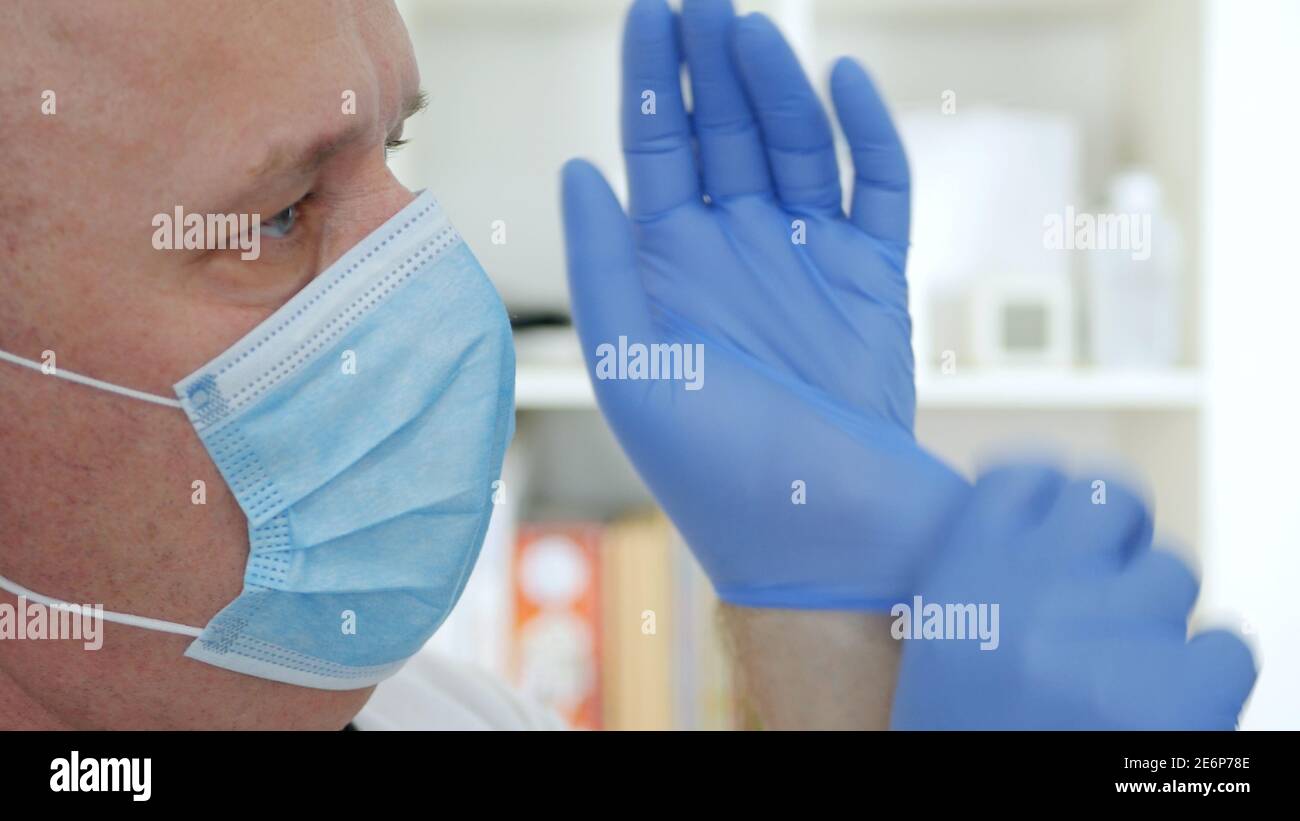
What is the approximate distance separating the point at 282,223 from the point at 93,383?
0.12 m

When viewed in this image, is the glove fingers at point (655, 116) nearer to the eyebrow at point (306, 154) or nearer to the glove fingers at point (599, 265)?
the glove fingers at point (599, 265)

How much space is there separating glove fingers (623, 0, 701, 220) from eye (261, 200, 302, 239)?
268 mm

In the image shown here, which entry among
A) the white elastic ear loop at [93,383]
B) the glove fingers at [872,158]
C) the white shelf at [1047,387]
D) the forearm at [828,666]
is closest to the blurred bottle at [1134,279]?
the white shelf at [1047,387]

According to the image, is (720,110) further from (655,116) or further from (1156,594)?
(1156,594)

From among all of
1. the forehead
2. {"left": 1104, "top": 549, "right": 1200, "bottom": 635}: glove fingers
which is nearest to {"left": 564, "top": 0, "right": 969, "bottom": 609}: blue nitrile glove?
{"left": 1104, "top": 549, "right": 1200, "bottom": 635}: glove fingers

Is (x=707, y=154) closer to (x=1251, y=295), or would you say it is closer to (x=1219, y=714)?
(x=1219, y=714)

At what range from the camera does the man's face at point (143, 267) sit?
19.5 inches

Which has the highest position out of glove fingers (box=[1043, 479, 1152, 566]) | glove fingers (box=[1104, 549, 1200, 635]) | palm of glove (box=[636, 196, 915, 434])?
palm of glove (box=[636, 196, 915, 434])

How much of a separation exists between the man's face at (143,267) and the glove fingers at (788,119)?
26 cm

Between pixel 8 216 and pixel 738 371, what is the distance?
0.43 metres

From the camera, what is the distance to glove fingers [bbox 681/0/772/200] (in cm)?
76

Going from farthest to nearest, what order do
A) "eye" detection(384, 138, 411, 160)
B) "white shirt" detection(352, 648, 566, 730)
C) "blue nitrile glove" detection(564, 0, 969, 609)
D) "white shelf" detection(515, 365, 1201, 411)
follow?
"white shelf" detection(515, 365, 1201, 411) → "white shirt" detection(352, 648, 566, 730) → "blue nitrile glove" detection(564, 0, 969, 609) → "eye" detection(384, 138, 411, 160)

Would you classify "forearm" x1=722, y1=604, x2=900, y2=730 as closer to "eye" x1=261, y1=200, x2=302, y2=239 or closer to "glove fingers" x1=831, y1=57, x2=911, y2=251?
"glove fingers" x1=831, y1=57, x2=911, y2=251
